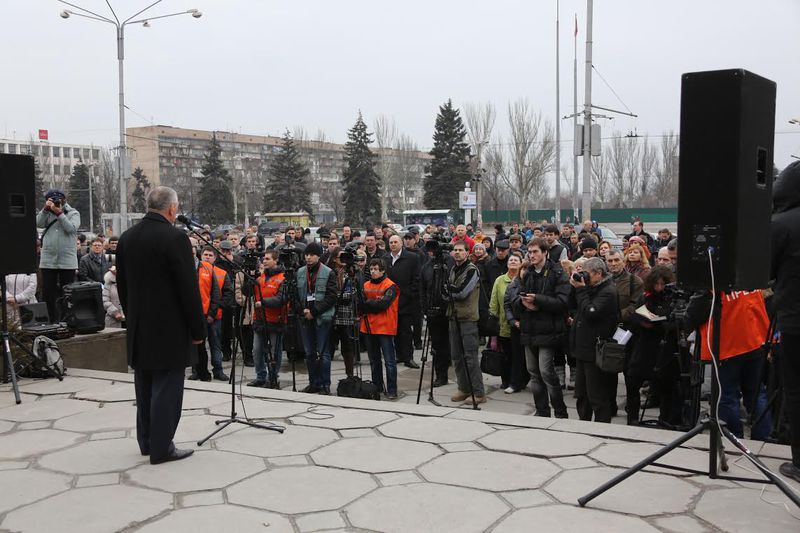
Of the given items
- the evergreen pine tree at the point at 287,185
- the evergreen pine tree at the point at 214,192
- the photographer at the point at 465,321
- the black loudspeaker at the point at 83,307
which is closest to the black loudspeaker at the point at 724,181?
the photographer at the point at 465,321

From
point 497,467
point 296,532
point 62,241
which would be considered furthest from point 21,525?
point 62,241

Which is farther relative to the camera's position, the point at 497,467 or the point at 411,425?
the point at 411,425

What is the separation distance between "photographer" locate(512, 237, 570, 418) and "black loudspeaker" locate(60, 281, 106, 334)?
17.4ft

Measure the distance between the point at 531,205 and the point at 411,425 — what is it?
264 ft

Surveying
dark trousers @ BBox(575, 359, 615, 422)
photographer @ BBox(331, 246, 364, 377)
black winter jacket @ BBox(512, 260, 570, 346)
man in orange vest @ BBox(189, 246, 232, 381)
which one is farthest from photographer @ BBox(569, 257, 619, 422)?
man in orange vest @ BBox(189, 246, 232, 381)

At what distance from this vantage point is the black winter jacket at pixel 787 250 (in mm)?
4211

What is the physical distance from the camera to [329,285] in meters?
8.86

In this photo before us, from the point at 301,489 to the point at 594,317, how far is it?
3508 mm

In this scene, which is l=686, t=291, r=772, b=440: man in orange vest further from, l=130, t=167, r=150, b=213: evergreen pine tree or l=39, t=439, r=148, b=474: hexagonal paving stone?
l=130, t=167, r=150, b=213: evergreen pine tree

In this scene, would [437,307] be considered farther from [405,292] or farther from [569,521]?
[569,521]

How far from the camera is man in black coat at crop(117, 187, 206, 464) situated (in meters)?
4.96

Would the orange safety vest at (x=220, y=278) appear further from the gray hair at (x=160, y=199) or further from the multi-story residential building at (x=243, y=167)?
the multi-story residential building at (x=243, y=167)

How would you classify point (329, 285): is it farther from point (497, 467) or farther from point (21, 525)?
point (21, 525)

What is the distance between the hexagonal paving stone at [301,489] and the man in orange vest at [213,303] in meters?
5.14
